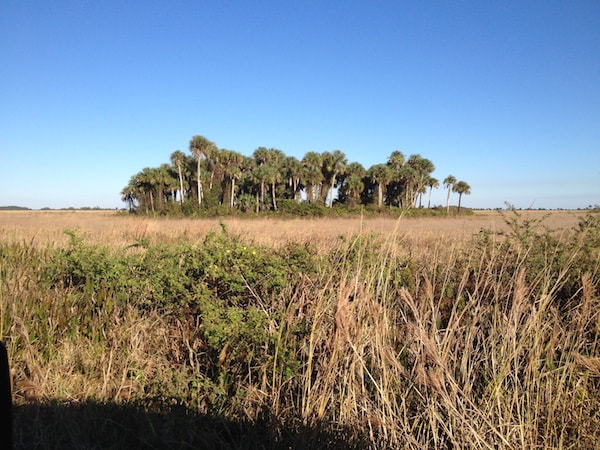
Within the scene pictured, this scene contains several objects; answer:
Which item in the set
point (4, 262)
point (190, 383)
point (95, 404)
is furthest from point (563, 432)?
point (4, 262)

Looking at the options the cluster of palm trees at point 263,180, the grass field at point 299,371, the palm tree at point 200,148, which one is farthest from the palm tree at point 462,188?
the grass field at point 299,371

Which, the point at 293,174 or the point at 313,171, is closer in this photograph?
the point at 313,171

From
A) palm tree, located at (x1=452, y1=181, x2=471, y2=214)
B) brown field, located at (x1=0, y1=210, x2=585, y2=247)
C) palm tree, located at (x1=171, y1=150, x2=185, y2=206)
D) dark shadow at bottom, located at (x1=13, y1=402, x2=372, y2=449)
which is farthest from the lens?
palm tree, located at (x1=452, y1=181, x2=471, y2=214)

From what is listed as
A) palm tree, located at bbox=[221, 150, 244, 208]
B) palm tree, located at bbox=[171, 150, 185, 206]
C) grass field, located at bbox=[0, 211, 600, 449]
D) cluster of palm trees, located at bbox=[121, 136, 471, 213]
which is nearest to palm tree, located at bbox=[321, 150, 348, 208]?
cluster of palm trees, located at bbox=[121, 136, 471, 213]

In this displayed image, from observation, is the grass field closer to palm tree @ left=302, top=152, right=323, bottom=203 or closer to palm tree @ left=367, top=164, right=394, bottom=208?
palm tree @ left=302, top=152, right=323, bottom=203

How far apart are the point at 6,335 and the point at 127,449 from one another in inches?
71.3

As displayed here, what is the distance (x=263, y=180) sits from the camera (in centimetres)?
5178

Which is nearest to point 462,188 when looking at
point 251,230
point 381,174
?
point 381,174

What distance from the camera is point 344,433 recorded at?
2.07 meters

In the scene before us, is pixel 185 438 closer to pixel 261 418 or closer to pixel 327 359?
pixel 261 418

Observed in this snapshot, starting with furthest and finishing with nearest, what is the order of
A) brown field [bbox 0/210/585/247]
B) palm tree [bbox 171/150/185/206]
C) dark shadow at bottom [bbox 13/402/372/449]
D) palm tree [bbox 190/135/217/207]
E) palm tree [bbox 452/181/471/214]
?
palm tree [bbox 452/181/471/214] < palm tree [bbox 171/150/185/206] < palm tree [bbox 190/135/217/207] < brown field [bbox 0/210/585/247] < dark shadow at bottom [bbox 13/402/372/449]

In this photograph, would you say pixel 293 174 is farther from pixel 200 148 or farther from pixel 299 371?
pixel 299 371

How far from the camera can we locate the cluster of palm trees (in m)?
51.5

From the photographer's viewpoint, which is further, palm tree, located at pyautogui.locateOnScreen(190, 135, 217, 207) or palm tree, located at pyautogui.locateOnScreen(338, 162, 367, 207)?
palm tree, located at pyautogui.locateOnScreen(338, 162, 367, 207)
